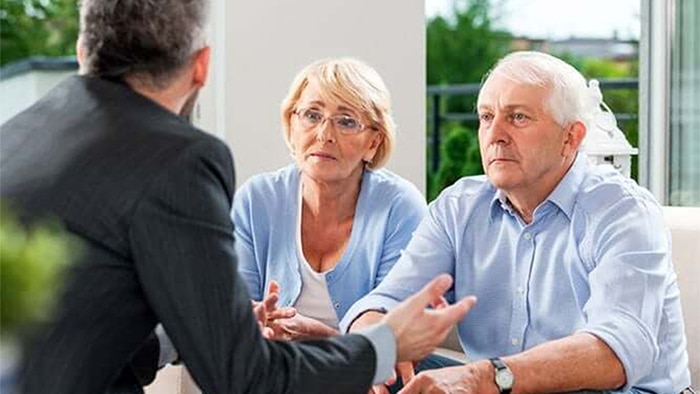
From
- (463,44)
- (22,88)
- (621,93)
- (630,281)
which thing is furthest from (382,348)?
(463,44)

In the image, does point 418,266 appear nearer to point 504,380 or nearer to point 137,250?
point 504,380

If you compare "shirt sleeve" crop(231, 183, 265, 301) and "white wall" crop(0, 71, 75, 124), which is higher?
"white wall" crop(0, 71, 75, 124)

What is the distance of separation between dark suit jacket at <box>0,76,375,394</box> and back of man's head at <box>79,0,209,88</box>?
0.06 meters

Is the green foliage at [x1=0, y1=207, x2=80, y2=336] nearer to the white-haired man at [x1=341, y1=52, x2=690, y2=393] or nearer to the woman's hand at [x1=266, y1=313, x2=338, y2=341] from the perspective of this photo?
the white-haired man at [x1=341, y1=52, x2=690, y2=393]

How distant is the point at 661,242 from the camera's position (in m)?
2.43

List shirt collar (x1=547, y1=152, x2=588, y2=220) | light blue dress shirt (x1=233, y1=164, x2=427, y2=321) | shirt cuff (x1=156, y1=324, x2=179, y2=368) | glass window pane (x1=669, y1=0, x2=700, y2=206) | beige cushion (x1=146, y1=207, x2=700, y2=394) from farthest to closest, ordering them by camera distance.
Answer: glass window pane (x1=669, y1=0, x2=700, y2=206), light blue dress shirt (x1=233, y1=164, x2=427, y2=321), beige cushion (x1=146, y1=207, x2=700, y2=394), shirt collar (x1=547, y1=152, x2=588, y2=220), shirt cuff (x1=156, y1=324, x2=179, y2=368)

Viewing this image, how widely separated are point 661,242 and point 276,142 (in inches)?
79.7

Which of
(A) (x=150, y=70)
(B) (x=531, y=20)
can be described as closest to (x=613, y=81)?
(B) (x=531, y=20)

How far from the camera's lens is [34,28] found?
4.18 metres

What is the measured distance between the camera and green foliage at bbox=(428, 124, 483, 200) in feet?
22.0

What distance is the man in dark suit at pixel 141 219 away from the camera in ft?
5.34

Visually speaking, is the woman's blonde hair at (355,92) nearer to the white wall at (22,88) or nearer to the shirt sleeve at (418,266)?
the shirt sleeve at (418,266)

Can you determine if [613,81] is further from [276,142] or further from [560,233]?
[560,233]

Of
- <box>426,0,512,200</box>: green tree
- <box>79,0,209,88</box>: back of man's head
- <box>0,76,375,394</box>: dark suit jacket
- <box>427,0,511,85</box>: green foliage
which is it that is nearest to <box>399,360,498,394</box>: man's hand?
<box>0,76,375,394</box>: dark suit jacket
